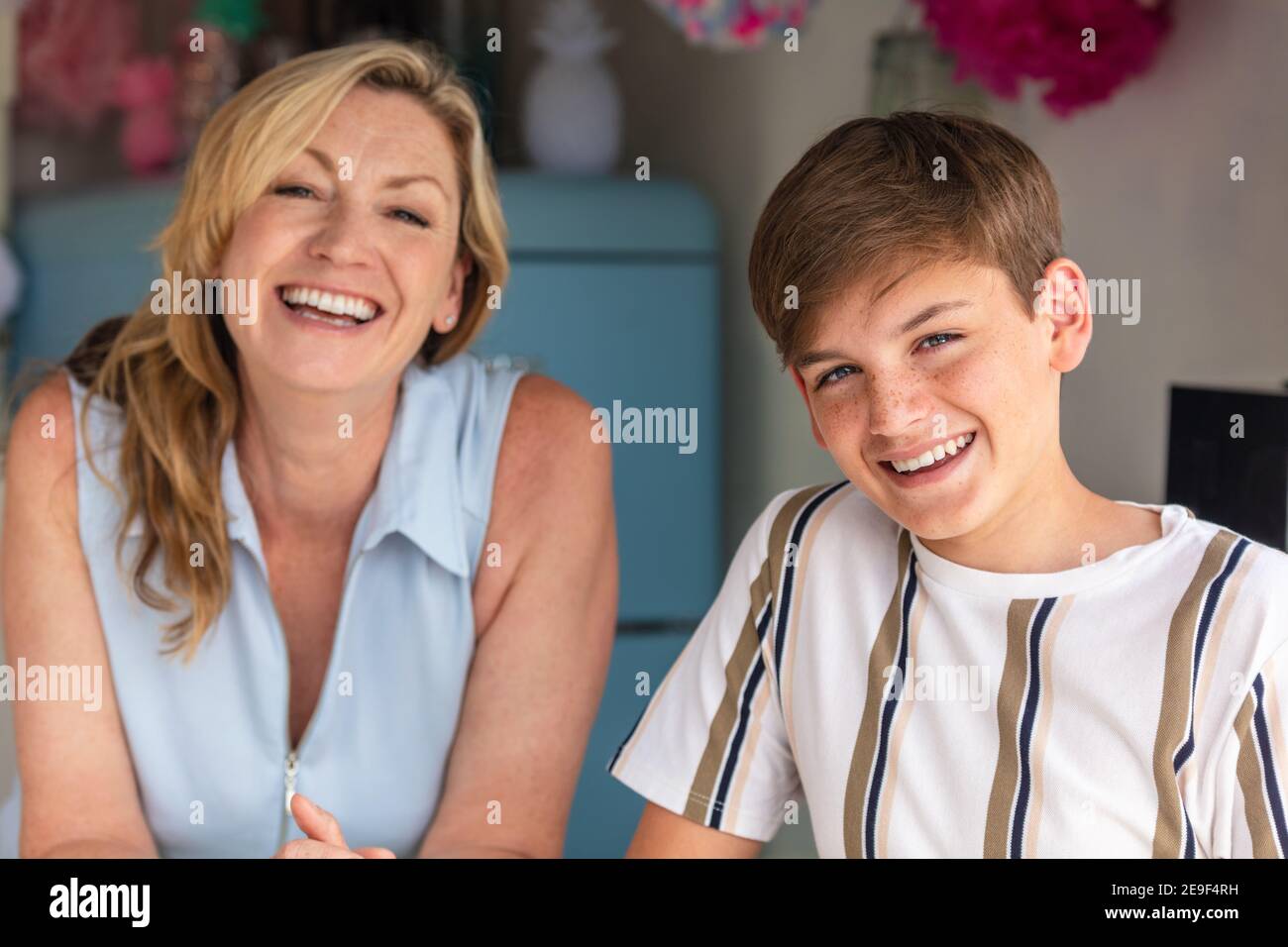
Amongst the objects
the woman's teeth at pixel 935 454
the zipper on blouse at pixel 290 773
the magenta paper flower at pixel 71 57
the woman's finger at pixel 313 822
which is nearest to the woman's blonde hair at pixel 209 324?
the zipper on blouse at pixel 290 773

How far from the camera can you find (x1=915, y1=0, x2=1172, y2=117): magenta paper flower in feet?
3.95

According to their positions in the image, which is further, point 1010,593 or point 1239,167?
point 1239,167

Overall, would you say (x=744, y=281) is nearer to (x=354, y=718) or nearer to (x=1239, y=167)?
(x=1239, y=167)

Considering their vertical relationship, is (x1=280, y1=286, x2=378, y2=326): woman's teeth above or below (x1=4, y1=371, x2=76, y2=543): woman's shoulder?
above

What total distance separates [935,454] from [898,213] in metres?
0.14

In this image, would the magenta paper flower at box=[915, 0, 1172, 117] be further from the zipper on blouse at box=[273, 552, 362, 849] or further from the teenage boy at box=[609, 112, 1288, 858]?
the zipper on blouse at box=[273, 552, 362, 849]

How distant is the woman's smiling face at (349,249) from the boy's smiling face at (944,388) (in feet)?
1.39

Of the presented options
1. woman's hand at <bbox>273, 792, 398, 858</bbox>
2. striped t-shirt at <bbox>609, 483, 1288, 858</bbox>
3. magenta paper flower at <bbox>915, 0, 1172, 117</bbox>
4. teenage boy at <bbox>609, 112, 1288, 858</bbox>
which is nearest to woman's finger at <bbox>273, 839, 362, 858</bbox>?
woman's hand at <bbox>273, 792, 398, 858</bbox>

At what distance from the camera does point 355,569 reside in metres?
1.21

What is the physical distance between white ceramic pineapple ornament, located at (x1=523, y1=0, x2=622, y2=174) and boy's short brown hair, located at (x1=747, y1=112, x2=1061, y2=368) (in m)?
0.79

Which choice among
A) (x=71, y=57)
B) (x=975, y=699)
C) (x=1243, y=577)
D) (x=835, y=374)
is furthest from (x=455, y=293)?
(x=71, y=57)
